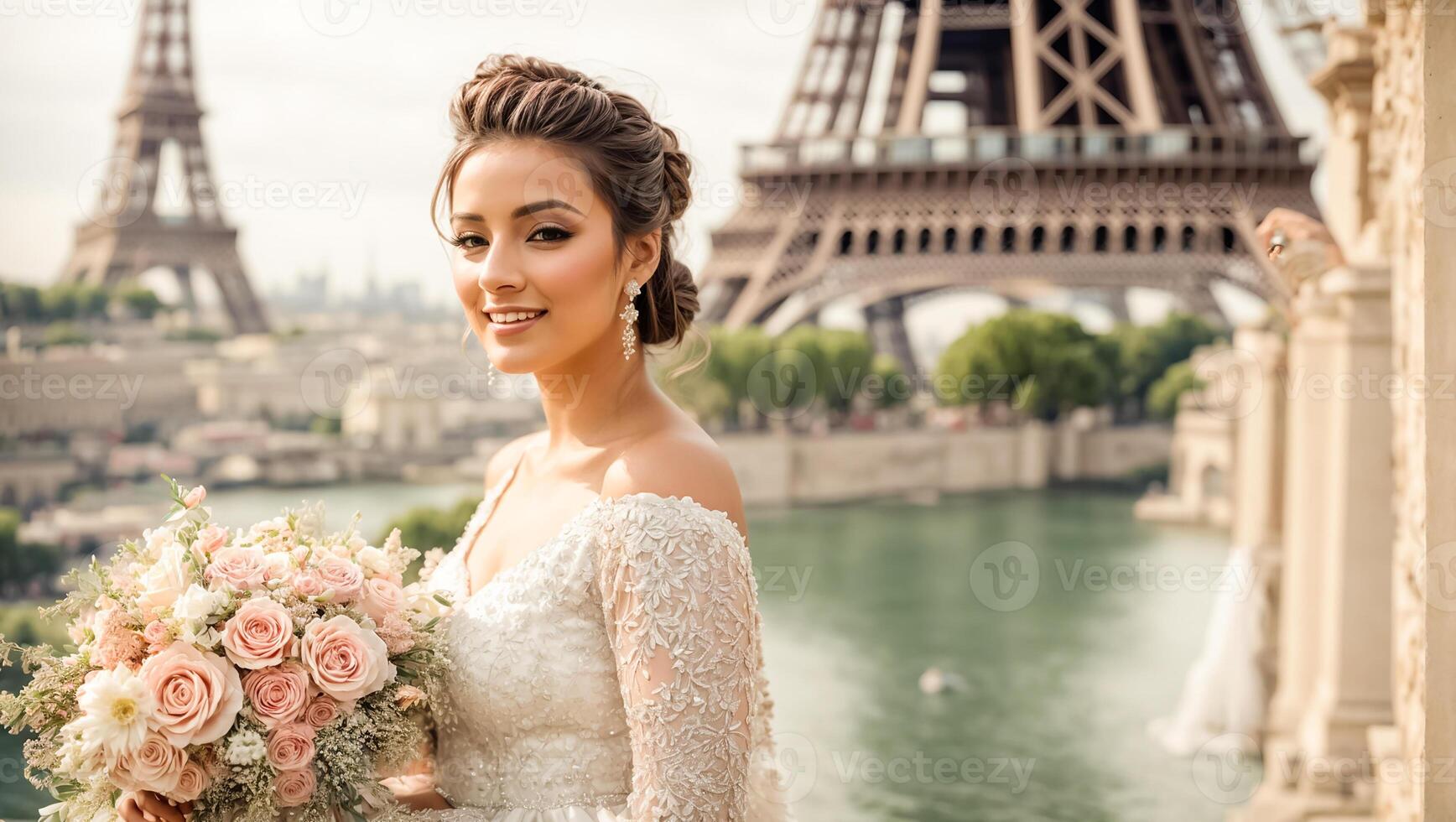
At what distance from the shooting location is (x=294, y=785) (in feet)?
6.75

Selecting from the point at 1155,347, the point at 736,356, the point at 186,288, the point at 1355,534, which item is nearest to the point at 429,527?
the point at 1355,534

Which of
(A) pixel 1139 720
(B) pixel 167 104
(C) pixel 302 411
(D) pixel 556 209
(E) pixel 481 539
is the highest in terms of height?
(B) pixel 167 104

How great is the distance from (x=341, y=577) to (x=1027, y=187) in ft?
89.6

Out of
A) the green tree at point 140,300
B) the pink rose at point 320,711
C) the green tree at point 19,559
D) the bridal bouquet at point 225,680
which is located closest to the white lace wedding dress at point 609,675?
the bridal bouquet at point 225,680

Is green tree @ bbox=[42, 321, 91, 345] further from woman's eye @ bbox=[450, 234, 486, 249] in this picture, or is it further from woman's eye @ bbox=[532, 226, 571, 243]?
woman's eye @ bbox=[532, 226, 571, 243]

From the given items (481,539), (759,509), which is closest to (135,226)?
(759,509)

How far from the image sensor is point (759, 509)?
1182 inches

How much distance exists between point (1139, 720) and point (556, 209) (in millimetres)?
15573

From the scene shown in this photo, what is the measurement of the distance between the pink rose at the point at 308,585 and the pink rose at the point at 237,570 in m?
0.05

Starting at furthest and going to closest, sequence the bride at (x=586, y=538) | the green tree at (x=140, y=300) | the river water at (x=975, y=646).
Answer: the green tree at (x=140, y=300), the river water at (x=975, y=646), the bride at (x=586, y=538)

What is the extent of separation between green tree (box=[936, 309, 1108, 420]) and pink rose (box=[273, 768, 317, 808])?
32115 mm

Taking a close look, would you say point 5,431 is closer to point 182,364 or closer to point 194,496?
point 182,364

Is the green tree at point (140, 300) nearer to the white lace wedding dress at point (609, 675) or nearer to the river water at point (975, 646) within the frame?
the river water at point (975, 646)

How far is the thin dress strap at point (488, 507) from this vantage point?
2420 millimetres
